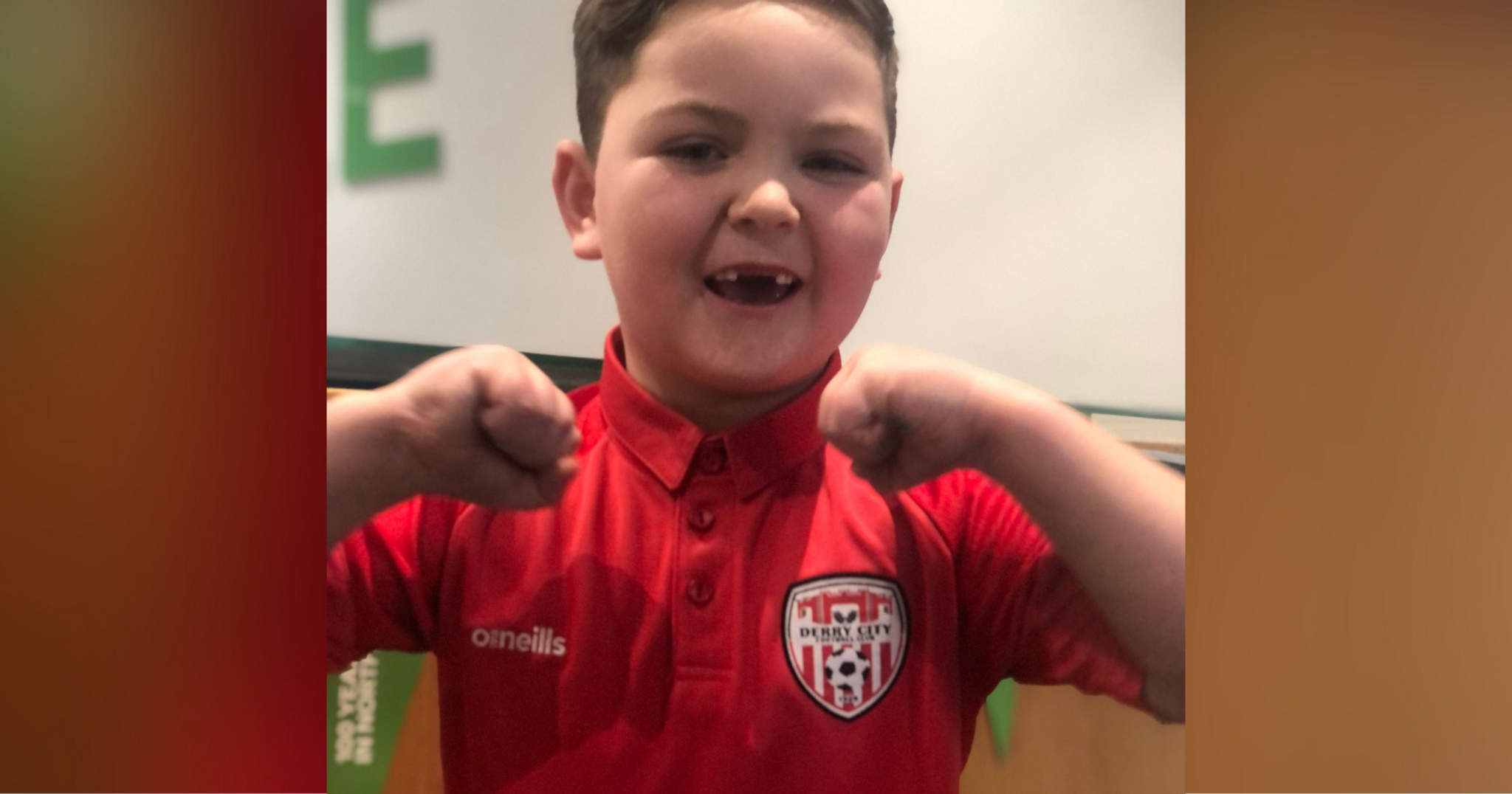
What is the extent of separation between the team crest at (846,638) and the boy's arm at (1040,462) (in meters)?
0.08

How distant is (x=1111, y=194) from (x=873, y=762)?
0.46 meters

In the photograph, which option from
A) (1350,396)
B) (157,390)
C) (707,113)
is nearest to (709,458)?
(707,113)

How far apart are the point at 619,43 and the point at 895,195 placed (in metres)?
0.22

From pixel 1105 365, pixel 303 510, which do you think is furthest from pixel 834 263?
pixel 303 510

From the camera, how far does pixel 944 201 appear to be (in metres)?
0.75

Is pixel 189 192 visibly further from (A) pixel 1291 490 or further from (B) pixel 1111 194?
(A) pixel 1291 490

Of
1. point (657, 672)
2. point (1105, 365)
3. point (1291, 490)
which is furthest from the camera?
point (1291, 490)

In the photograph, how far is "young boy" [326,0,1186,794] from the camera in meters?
0.66

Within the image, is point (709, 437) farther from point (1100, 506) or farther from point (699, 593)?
point (1100, 506)

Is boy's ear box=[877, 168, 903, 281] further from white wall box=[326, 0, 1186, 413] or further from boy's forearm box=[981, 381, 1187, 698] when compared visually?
boy's forearm box=[981, 381, 1187, 698]

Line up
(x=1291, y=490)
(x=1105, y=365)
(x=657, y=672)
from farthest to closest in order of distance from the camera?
(x=1291, y=490)
(x=1105, y=365)
(x=657, y=672)

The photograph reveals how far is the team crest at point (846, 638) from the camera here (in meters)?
0.68

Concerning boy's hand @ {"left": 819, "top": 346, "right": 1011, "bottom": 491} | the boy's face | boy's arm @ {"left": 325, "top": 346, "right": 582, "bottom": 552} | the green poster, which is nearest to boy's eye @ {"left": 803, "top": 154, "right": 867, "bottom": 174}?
the boy's face

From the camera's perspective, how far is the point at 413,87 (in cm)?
75
